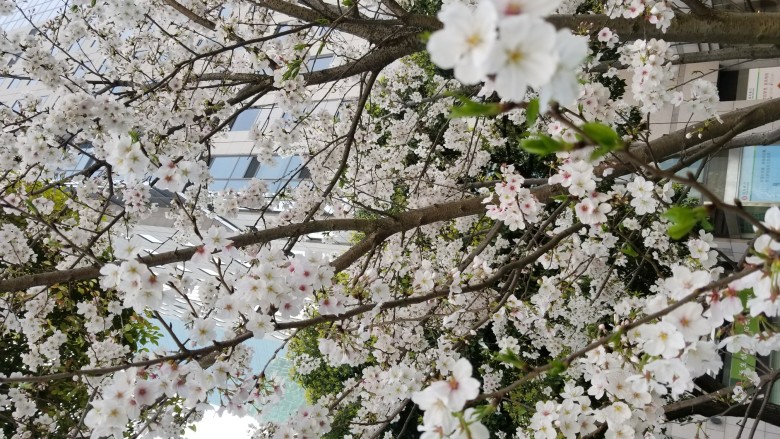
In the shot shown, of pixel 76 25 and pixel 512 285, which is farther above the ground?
pixel 76 25

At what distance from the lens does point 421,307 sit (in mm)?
5402

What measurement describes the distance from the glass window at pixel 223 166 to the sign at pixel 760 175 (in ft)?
39.6

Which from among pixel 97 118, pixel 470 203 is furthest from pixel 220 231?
pixel 470 203

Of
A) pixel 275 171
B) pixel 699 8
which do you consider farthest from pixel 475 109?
pixel 275 171

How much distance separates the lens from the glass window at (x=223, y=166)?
15.3 m

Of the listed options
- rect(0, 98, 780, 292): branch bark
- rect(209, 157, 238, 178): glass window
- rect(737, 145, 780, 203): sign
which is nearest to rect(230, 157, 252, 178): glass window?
rect(209, 157, 238, 178): glass window

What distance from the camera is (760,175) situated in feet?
27.3

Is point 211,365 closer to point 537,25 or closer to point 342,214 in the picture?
point 537,25

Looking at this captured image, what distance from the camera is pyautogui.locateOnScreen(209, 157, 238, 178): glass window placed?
1533 centimetres

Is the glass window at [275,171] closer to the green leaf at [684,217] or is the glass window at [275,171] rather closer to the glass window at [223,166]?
the glass window at [223,166]

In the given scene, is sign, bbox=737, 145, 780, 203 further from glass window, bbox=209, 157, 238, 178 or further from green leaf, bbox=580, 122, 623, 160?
glass window, bbox=209, 157, 238, 178

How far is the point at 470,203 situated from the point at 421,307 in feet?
6.44

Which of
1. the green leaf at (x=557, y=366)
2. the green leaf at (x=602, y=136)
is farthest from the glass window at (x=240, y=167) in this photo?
the green leaf at (x=602, y=136)

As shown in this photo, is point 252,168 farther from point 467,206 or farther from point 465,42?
point 465,42
